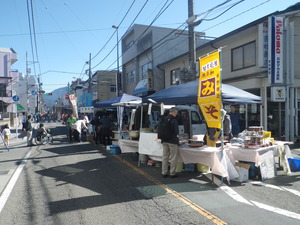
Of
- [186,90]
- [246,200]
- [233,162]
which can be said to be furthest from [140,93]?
[246,200]

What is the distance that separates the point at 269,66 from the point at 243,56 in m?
2.51

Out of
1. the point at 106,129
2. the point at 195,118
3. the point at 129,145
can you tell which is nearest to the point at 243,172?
the point at 129,145

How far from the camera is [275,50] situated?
11.1 meters

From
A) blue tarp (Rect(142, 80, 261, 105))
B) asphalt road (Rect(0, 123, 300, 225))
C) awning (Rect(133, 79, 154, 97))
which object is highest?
awning (Rect(133, 79, 154, 97))

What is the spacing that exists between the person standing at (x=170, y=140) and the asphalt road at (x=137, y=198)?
399 mm

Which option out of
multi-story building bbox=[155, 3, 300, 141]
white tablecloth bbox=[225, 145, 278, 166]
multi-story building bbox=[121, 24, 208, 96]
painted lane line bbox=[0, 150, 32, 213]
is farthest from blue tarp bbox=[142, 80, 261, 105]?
multi-story building bbox=[121, 24, 208, 96]

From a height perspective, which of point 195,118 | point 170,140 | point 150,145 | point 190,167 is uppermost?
point 195,118

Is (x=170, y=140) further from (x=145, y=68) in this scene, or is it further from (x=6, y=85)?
(x=6, y=85)

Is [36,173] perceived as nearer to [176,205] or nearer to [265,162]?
[176,205]

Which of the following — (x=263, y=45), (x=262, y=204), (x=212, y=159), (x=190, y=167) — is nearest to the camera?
(x=262, y=204)

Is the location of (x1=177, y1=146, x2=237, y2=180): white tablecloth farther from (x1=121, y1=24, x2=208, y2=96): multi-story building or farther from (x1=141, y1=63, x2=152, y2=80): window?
(x1=141, y1=63, x2=152, y2=80): window

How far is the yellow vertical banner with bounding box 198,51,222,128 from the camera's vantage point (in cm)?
597

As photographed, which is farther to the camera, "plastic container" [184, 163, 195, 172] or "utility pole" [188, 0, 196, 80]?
"utility pole" [188, 0, 196, 80]

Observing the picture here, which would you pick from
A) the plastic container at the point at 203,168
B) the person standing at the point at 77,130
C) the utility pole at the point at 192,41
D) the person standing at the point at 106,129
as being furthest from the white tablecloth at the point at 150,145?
the person standing at the point at 77,130
